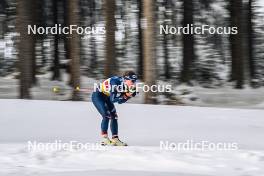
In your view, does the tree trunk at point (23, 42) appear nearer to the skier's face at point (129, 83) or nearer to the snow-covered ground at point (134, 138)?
the snow-covered ground at point (134, 138)

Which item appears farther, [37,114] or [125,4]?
[125,4]

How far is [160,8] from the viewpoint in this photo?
103ft

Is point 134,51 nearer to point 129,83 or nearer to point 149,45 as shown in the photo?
point 149,45

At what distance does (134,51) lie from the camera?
122 ft

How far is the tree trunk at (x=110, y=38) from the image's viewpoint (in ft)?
53.5

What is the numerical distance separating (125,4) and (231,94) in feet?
38.4

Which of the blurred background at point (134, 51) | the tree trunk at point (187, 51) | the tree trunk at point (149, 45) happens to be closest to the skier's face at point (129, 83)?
the blurred background at point (134, 51)

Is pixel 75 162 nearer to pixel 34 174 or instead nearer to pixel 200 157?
pixel 34 174

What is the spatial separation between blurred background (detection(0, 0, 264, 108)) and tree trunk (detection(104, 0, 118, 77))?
31mm

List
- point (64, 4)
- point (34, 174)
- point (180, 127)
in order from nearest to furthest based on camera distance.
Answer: point (34, 174)
point (180, 127)
point (64, 4)

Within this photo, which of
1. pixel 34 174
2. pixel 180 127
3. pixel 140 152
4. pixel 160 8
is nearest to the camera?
pixel 34 174

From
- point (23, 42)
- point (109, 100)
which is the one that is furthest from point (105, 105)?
point (23, 42)

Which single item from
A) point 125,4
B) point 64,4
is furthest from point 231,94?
point 125,4

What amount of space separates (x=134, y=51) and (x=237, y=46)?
588 inches
